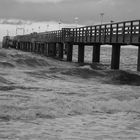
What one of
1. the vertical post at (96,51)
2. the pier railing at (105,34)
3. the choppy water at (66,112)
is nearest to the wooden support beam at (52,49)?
the pier railing at (105,34)

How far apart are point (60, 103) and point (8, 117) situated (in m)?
2.97

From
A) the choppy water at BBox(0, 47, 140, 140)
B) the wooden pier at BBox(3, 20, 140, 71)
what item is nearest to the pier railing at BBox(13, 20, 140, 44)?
the wooden pier at BBox(3, 20, 140, 71)

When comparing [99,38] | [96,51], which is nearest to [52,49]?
[96,51]

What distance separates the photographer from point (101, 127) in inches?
461

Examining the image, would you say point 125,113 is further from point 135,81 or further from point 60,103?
point 135,81

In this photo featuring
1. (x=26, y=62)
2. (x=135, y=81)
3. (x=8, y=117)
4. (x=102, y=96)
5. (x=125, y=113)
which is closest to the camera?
(x=8, y=117)

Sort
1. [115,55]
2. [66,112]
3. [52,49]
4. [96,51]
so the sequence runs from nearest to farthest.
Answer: [66,112] < [115,55] < [96,51] < [52,49]

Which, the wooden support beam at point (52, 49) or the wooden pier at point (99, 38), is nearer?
the wooden pier at point (99, 38)

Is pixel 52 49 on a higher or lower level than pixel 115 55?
lower

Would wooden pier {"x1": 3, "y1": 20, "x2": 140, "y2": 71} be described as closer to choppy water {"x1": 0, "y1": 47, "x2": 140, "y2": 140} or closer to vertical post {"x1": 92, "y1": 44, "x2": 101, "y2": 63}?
vertical post {"x1": 92, "y1": 44, "x2": 101, "y2": 63}

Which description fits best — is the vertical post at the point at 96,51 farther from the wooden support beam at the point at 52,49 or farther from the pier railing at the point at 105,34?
the wooden support beam at the point at 52,49

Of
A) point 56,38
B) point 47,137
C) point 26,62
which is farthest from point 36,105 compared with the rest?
point 56,38

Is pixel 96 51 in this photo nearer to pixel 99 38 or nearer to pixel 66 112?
pixel 99 38

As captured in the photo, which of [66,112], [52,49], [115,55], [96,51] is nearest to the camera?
[66,112]
